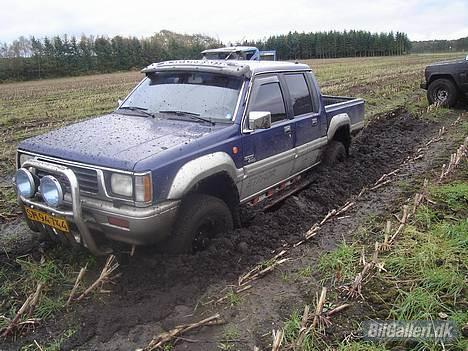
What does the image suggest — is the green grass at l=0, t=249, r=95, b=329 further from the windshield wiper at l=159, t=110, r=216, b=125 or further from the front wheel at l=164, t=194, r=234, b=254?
the windshield wiper at l=159, t=110, r=216, b=125

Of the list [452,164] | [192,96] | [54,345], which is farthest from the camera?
[452,164]

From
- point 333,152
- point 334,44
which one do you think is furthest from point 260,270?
point 334,44

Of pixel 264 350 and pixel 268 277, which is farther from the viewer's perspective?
pixel 268 277

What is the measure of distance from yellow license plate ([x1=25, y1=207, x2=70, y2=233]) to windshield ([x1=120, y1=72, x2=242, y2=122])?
5.10 feet

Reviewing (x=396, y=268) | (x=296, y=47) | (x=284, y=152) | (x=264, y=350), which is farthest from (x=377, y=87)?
(x=296, y=47)

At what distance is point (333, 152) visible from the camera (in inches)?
257

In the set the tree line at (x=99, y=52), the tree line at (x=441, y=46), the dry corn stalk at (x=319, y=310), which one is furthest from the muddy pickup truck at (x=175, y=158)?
the tree line at (x=441, y=46)

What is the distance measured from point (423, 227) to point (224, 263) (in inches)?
83.1

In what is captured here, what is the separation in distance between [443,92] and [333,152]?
783 centimetres

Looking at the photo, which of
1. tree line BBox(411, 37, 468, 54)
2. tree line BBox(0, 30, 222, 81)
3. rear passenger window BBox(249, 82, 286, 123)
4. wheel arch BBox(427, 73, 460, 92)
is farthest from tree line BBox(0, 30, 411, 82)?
rear passenger window BBox(249, 82, 286, 123)

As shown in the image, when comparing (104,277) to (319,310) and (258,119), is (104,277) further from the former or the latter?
(258,119)

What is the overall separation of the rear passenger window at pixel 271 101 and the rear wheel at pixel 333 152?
1657mm

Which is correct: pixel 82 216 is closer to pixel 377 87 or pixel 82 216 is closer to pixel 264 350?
pixel 264 350

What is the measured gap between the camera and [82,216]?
3.54 meters
